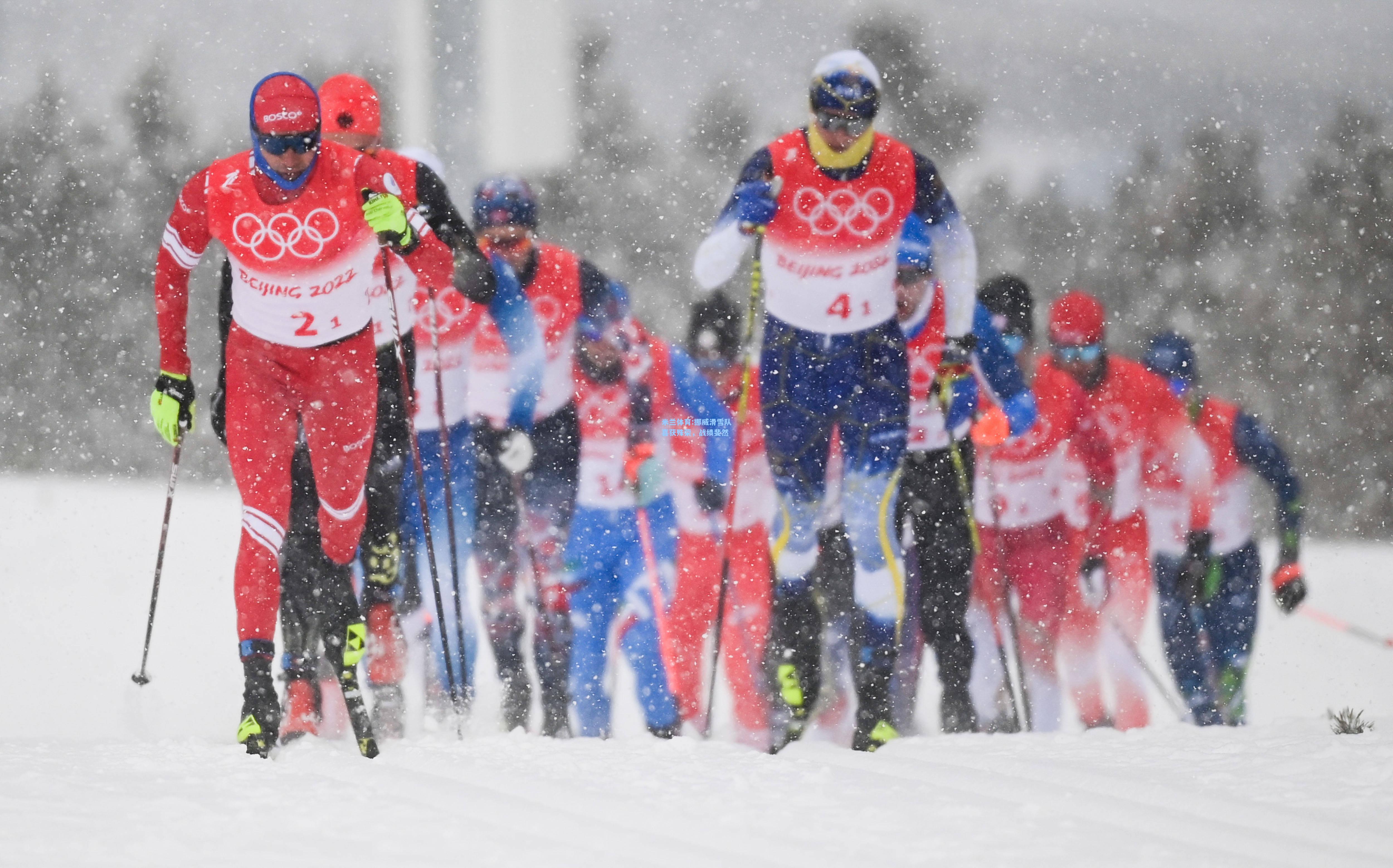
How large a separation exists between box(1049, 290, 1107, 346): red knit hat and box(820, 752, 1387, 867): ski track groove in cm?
315

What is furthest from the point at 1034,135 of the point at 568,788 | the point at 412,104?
the point at 568,788

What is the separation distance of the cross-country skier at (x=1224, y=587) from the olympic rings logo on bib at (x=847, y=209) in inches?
110

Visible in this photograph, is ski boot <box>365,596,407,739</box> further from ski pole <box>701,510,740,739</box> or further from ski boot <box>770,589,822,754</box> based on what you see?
ski boot <box>770,589,822,754</box>

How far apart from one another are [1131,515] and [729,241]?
10.4ft

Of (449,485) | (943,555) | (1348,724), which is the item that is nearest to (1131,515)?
(943,555)

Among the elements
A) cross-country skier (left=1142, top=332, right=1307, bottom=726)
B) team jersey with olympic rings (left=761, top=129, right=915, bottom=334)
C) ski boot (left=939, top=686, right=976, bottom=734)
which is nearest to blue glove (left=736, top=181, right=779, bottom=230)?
team jersey with olympic rings (left=761, top=129, right=915, bottom=334)

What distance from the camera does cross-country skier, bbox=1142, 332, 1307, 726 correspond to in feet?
21.5

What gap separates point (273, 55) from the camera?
99.6 ft

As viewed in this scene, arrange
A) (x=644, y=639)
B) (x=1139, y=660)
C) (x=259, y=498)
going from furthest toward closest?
1. (x=1139, y=660)
2. (x=644, y=639)
3. (x=259, y=498)

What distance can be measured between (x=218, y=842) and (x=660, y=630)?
3.10 metres

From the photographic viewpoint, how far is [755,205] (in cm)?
430

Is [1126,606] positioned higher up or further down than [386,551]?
further down

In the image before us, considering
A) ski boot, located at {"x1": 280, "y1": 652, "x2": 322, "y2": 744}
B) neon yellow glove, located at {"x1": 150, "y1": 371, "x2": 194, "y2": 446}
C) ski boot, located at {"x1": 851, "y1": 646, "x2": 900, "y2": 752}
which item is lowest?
ski boot, located at {"x1": 280, "y1": 652, "x2": 322, "y2": 744}

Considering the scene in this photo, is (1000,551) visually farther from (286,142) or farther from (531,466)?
(286,142)
